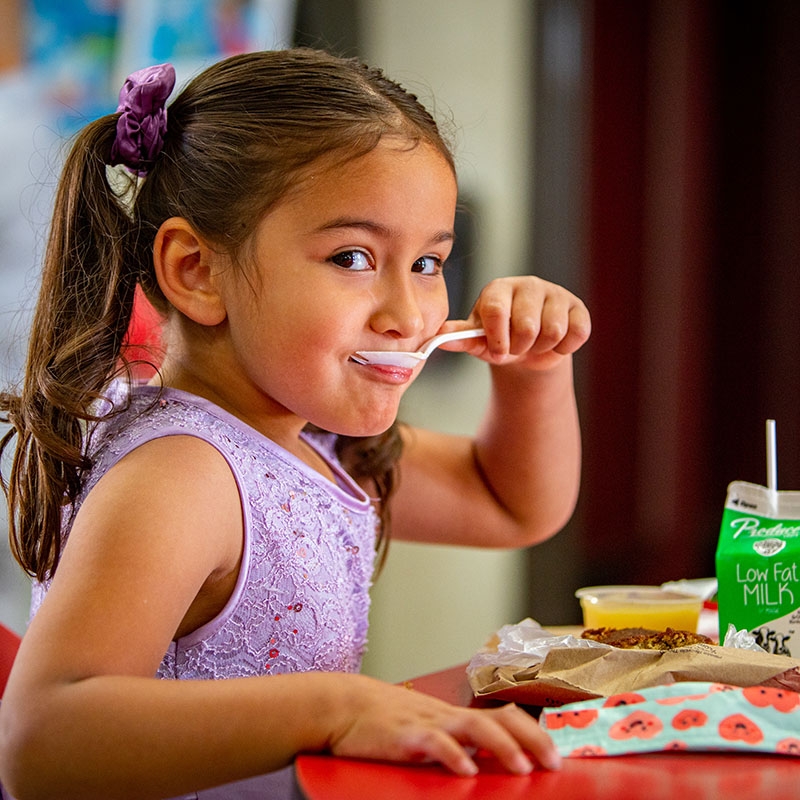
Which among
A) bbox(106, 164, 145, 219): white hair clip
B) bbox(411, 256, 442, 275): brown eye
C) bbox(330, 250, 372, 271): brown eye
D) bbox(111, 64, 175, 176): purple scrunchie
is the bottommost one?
bbox(411, 256, 442, 275): brown eye

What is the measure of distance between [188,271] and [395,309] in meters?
0.21

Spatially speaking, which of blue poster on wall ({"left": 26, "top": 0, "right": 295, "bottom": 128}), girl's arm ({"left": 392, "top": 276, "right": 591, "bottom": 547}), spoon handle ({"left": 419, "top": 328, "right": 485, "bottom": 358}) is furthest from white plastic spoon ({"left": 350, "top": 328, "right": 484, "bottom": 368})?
blue poster on wall ({"left": 26, "top": 0, "right": 295, "bottom": 128})

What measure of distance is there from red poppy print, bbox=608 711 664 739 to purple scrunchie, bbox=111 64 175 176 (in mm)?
694

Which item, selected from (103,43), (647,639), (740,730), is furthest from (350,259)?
(103,43)

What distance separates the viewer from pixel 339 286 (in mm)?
896

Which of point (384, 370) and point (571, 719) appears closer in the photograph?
point (571, 719)

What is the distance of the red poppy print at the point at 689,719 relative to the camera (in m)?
0.60

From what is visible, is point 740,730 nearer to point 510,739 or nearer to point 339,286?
point 510,739

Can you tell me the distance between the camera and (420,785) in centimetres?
56

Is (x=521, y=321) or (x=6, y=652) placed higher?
(x=521, y=321)

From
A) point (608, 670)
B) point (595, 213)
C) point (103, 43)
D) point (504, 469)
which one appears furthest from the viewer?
point (595, 213)

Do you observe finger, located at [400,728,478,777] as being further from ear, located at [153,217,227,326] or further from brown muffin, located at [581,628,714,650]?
ear, located at [153,217,227,326]

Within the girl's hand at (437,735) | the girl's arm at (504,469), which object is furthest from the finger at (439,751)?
the girl's arm at (504,469)

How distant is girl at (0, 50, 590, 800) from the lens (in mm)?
736
